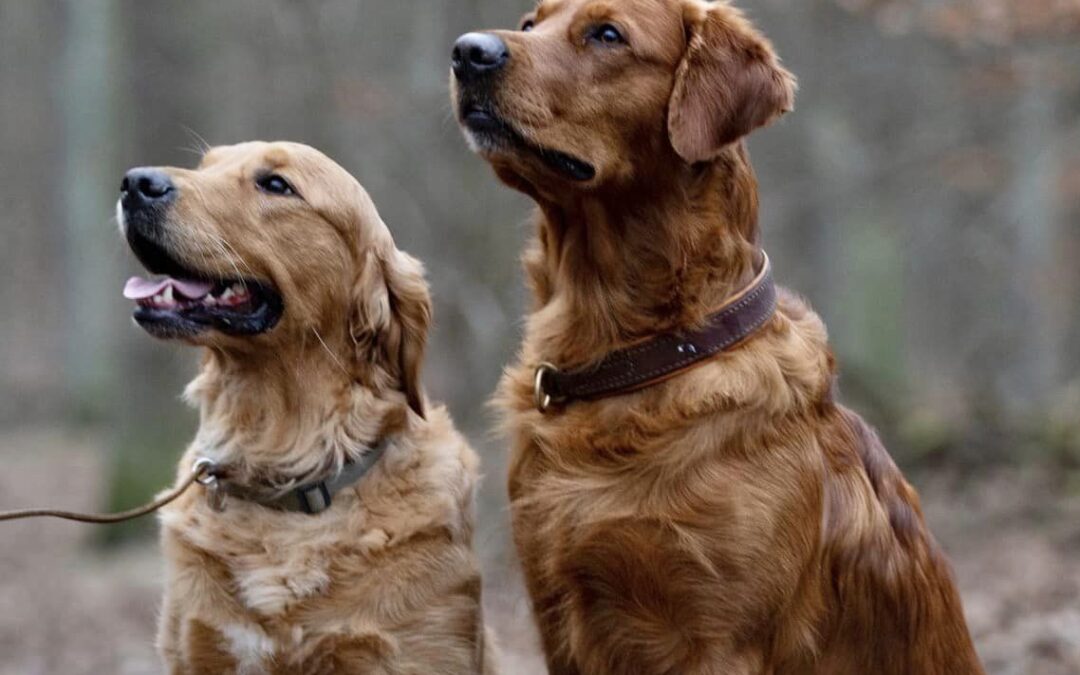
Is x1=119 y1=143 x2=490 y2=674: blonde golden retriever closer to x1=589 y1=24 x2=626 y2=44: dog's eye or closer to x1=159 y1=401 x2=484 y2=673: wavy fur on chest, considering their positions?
x1=159 y1=401 x2=484 y2=673: wavy fur on chest

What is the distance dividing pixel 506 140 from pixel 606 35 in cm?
47

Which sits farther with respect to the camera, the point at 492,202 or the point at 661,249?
the point at 492,202

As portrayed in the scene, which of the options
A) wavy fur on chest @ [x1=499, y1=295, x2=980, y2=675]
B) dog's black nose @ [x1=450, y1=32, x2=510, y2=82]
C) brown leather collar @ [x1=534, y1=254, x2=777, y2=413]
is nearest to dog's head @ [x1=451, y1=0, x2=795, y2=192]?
dog's black nose @ [x1=450, y1=32, x2=510, y2=82]

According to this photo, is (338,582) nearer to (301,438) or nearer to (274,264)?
(301,438)

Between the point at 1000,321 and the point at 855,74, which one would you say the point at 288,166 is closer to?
the point at 855,74

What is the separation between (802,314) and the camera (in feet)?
14.1

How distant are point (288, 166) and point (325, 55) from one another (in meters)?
6.67

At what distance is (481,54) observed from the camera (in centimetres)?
397

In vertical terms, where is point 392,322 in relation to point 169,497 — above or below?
above

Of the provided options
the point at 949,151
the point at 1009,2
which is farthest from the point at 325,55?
the point at 949,151

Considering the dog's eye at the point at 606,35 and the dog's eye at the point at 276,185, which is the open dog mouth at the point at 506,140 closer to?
the dog's eye at the point at 606,35

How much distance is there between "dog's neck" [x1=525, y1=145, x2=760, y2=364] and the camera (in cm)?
410

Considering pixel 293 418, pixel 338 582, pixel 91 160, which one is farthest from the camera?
pixel 91 160

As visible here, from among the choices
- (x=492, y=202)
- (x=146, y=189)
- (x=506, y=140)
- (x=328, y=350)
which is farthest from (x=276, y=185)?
(x=492, y=202)
